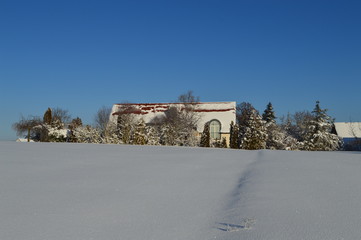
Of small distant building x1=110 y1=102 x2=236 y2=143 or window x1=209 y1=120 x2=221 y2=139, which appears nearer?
small distant building x1=110 y1=102 x2=236 y2=143

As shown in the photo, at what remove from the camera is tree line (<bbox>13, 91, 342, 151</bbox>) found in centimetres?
2700

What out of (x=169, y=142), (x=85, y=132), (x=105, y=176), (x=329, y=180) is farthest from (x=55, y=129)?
(x=329, y=180)

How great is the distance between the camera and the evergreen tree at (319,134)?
2622 centimetres

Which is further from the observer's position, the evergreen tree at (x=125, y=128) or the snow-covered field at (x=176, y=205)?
the evergreen tree at (x=125, y=128)

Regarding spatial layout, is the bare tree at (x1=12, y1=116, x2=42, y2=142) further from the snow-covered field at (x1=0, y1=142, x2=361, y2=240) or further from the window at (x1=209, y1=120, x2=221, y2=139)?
the snow-covered field at (x1=0, y1=142, x2=361, y2=240)

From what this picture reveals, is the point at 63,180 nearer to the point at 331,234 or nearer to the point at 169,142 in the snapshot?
the point at 331,234

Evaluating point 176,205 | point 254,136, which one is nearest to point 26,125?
point 254,136

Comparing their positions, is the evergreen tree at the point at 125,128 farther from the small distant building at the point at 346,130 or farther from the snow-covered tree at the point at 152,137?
the small distant building at the point at 346,130

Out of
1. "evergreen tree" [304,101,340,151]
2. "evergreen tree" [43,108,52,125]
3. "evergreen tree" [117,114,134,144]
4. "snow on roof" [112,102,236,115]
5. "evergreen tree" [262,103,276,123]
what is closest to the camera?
"evergreen tree" [304,101,340,151]

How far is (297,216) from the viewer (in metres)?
2.87

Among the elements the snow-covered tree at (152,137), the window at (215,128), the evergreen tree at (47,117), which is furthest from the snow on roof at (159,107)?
the evergreen tree at (47,117)

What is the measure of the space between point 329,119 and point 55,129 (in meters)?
27.9

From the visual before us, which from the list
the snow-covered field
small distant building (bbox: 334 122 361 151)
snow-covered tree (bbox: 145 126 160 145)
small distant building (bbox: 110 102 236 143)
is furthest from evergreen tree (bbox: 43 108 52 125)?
small distant building (bbox: 334 122 361 151)

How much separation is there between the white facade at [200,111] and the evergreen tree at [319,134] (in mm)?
9993
